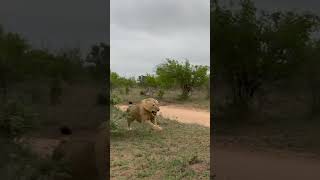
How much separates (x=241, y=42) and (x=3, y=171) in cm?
408

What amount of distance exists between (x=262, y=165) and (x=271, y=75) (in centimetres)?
139

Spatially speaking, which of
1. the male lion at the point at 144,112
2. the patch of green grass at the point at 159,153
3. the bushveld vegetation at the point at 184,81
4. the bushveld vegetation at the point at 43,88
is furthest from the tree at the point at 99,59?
the bushveld vegetation at the point at 184,81

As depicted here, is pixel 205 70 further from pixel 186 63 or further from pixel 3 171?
pixel 3 171

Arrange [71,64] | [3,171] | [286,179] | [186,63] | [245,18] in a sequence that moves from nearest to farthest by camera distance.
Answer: [3,171]
[71,64]
[286,179]
[245,18]
[186,63]

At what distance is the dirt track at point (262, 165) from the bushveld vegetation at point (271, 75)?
52 centimetres

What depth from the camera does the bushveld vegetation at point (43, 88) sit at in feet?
13.7

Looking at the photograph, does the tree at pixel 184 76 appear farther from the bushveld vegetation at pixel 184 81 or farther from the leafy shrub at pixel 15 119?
the leafy shrub at pixel 15 119

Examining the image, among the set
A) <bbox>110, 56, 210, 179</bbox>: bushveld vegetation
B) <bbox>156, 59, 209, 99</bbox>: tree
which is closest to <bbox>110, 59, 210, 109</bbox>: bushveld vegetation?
<bbox>156, 59, 209, 99</bbox>: tree

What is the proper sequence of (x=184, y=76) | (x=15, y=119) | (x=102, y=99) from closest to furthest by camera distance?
(x=15, y=119) < (x=102, y=99) < (x=184, y=76)

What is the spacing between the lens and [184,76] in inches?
882

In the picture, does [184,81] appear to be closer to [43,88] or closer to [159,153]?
[159,153]

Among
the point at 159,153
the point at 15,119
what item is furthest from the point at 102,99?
the point at 159,153

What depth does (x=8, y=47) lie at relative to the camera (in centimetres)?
462

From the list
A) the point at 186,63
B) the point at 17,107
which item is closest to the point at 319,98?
the point at 17,107
